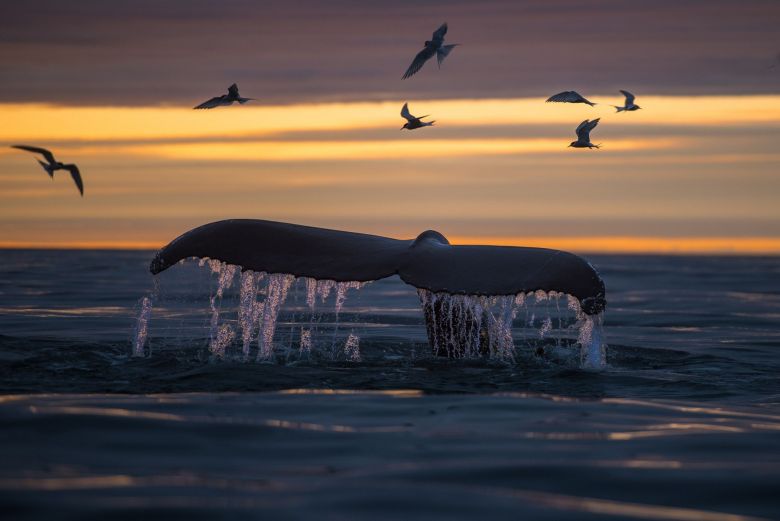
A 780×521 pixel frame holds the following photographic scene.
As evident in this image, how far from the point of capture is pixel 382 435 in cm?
685

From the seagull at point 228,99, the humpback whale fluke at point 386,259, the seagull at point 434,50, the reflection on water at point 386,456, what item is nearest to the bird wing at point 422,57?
the seagull at point 434,50

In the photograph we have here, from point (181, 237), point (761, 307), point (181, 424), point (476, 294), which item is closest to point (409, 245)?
point (476, 294)

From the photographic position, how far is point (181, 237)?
857cm

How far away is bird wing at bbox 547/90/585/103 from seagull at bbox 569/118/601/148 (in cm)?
69

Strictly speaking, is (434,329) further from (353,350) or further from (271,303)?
(353,350)

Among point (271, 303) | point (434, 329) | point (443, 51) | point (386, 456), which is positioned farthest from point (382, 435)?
point (443, 51)

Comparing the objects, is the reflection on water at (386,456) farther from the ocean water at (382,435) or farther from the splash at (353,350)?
the splash at (353,350)

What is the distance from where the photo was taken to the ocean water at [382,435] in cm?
525

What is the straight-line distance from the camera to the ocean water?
5.25 metres

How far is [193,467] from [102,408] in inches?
71.9

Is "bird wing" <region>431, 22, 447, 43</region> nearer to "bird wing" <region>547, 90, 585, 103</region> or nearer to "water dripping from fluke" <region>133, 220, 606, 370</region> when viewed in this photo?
"bird wing" <region>547, 90, 585, 103</region>

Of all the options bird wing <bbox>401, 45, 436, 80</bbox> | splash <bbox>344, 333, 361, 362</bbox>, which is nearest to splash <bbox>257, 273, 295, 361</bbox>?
splash <bbox>344, 333, 361, 362</bbox>

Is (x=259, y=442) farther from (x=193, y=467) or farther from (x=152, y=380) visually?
(x=152, y=380)

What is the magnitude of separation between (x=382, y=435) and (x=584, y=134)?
9.46 meters
